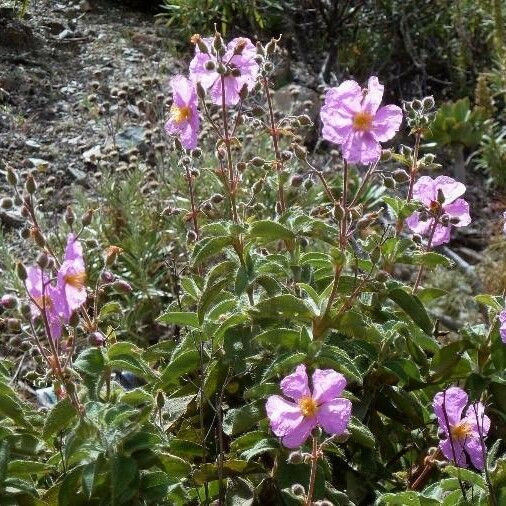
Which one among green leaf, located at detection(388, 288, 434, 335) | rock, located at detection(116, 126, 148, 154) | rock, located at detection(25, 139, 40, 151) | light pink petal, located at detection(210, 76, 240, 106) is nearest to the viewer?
green leaf, located at detection(388, 288, 434, 335)

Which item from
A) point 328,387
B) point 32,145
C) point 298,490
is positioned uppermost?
point 328,387

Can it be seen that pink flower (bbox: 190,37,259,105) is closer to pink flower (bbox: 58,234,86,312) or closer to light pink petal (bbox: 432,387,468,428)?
pink flower (bbox: 58,234,86,312)

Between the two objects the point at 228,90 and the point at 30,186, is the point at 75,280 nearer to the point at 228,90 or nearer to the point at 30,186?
the point at 30,186

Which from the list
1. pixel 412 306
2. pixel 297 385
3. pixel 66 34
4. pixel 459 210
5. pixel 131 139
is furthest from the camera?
pixel 66 34

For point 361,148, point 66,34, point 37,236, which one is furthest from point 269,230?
point 66,34

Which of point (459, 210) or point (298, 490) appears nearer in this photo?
point (298, 490)

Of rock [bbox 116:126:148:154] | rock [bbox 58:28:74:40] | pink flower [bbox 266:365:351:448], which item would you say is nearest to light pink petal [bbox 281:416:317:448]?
pink flower [bbox 266:365:351:448]

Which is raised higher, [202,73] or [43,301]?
[202,73]
